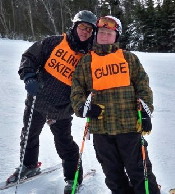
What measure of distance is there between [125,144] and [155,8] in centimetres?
2957

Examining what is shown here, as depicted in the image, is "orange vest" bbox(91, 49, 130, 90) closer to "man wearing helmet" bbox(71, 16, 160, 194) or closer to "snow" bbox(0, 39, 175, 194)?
"man wearing helmet" bbox(71, 16, 160, 194)

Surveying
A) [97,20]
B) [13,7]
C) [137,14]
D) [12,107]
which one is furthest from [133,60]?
[13,7]

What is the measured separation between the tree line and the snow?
18.3 m

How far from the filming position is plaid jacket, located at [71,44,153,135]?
3.05 m

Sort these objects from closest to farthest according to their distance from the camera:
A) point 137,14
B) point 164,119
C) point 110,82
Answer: point 110,82, point 164,119, point 137,14

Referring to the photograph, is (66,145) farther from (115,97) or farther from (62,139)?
(115,97)

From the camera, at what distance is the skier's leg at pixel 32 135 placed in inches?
146

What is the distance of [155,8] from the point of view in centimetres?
3123

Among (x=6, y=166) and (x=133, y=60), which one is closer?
(x=133, y=60)

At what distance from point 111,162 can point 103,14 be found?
2704 centimetres

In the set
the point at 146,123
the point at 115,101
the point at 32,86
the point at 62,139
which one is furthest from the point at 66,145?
the point at 146,123

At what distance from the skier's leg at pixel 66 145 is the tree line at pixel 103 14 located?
23353 millimetres

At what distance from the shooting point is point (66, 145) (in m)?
3.66

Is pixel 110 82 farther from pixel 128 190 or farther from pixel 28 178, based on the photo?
pixel 28 178
